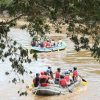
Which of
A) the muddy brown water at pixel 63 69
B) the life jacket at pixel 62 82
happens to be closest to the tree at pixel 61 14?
the muddy brown water at pixel 63 69

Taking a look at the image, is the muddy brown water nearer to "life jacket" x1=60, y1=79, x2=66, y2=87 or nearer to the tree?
"life jacket" x1=60, y1=79, x2=66, y2=87

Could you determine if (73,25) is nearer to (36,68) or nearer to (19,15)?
(19,15)

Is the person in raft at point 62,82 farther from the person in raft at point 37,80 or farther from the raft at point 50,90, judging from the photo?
the person in raft at point 37,80

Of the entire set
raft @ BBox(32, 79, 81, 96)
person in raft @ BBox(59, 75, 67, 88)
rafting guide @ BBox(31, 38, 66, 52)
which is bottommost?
raft @ BBox(32, 79, 81, 96)

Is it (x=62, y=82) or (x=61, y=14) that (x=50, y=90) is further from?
(x=61, y=14)

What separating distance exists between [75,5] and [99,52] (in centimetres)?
97

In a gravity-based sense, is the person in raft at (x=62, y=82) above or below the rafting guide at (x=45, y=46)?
below

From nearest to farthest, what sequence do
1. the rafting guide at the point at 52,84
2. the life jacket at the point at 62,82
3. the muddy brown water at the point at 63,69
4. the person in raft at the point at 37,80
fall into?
the rafting guide at the point at 52,84
the person in raft at the point at 37,80
the life jacket at the point at 62,82
the muddy brown water at the point at 63,69

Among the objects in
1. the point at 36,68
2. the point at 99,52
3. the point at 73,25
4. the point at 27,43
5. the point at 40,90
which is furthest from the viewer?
the point at 27,43

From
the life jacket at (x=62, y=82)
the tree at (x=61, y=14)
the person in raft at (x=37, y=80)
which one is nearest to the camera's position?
the tree at (x=61, y=14)

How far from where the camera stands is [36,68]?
862 inches

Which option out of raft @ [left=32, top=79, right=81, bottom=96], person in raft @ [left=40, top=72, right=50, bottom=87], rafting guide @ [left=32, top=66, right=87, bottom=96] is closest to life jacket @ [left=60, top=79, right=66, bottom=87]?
rafting guide @ [left=32, top=66, right=87, bottom=96]

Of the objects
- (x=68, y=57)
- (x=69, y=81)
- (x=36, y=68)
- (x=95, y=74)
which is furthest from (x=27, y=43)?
(x=69, y=81)

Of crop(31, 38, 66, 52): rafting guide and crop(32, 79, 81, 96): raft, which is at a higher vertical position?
crop(31, 38, 66, 52): rafting guide
